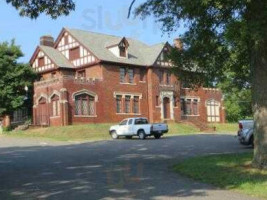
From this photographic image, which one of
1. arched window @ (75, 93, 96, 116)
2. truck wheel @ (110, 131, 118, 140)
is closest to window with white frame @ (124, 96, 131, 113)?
arched window @ (75, 93, 96, 116)

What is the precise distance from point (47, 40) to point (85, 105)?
12796 mm

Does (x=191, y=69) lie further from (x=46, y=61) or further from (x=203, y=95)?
(x=203, y=95)

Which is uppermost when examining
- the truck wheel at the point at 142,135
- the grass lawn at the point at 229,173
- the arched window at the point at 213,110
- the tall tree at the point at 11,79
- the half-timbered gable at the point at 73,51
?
the half-timbered gable at the point at 73,51

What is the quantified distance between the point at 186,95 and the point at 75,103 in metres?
17.4

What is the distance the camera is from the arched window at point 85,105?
49.0 meters

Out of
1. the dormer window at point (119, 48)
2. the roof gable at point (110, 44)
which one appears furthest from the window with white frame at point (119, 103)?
the dormer window at point (119, 48)

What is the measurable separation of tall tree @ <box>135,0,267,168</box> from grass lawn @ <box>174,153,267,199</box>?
0.83m

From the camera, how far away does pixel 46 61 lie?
181 ft

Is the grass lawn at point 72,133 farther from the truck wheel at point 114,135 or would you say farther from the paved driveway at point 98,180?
the paved driveway at point 98,180

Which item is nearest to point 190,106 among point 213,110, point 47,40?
point 213,110

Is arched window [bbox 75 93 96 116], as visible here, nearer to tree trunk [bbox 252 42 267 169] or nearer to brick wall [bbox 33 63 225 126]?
brick wall [bbox 33 63 225 126]

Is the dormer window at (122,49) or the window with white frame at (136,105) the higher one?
the dormer window at (122,49)

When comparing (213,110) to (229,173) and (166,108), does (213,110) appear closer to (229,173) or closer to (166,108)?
(166,108)

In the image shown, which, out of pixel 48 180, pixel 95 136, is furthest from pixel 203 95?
pixel 48 180
